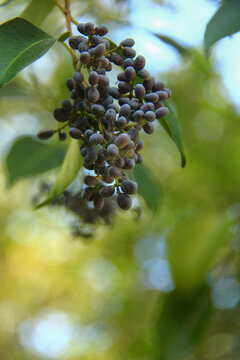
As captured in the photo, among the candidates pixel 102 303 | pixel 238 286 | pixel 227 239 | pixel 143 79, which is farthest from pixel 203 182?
pixel 102 303

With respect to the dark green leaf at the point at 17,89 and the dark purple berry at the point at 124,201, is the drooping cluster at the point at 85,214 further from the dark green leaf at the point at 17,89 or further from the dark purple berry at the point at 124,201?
the dark purple berry at the point at 124,201

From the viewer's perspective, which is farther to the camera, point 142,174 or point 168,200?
point 168,200

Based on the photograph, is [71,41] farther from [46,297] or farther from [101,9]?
[46,297]

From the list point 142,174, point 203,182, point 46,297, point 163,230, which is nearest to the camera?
point 142,174

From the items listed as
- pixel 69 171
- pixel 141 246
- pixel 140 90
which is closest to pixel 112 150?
pixel 140 90

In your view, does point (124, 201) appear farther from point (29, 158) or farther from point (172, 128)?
point (29, 158)

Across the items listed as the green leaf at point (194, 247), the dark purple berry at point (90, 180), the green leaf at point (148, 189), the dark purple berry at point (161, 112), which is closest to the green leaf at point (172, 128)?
the dark purple berry at point (161, 112)
